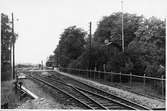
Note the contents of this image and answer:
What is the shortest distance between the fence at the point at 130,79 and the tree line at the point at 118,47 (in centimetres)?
39

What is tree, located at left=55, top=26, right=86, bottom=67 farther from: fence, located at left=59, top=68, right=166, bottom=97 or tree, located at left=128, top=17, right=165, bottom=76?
tree, located at left=128, top=17, right=165, bottom=76

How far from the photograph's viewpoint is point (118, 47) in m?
20.3

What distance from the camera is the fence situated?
12099 millimetres

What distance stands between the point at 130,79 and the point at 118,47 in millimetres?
6224

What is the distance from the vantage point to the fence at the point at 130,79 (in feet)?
39.7

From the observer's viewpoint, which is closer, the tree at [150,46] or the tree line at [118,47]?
the tree at [150,46]

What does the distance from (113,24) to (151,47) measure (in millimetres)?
6672

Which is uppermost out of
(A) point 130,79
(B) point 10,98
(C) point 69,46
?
(C) point 69,46

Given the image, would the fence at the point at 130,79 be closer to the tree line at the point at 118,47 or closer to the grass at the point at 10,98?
the tree line at the point at 118,47

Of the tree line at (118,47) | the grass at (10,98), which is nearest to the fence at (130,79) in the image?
the tree line at (118,47)

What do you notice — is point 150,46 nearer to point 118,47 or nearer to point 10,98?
point 118,47

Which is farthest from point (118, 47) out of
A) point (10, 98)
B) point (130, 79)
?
point (10, 98)

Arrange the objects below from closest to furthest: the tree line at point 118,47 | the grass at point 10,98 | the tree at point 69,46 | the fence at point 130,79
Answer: the grass at point 10,98 → the fence at point 130,79 → the tree line at point 118,47 → the tree at point 69,46

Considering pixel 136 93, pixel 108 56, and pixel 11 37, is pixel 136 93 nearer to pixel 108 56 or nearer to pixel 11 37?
pixel 108 56
